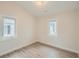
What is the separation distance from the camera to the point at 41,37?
12.7 ft

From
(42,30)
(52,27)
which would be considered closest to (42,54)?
(52,27)

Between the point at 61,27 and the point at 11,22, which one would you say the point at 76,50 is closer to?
the point at 61,27

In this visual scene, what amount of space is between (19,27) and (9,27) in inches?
22.7

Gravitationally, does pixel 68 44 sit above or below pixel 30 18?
below

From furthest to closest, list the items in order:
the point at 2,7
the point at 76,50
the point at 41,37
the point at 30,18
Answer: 1. the point at 30,18
2. the point at 41,37
3. the point at 76,50
4. the point at 2,7

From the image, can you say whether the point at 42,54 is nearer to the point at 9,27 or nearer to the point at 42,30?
the point at 42,30

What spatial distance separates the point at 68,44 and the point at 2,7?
2775 mm

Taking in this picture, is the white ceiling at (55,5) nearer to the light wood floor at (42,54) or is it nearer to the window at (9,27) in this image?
the window at (9,27)

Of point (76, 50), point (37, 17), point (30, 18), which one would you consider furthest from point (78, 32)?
point (30, 18)

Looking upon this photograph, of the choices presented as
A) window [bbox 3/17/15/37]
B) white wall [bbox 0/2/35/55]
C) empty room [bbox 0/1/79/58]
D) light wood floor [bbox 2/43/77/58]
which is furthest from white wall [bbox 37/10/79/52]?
window [bbox 3/17/15/37]

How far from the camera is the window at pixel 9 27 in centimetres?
282

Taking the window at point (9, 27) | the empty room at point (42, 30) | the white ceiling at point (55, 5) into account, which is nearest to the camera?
the white ceiling at point (55, 5)

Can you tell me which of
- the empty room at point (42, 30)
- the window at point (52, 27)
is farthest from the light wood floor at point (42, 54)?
the window at point (52, 27)

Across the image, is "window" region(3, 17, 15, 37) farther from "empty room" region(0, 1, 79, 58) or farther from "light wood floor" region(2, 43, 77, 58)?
"light wood floor" region(2, 43, 77, 58)
